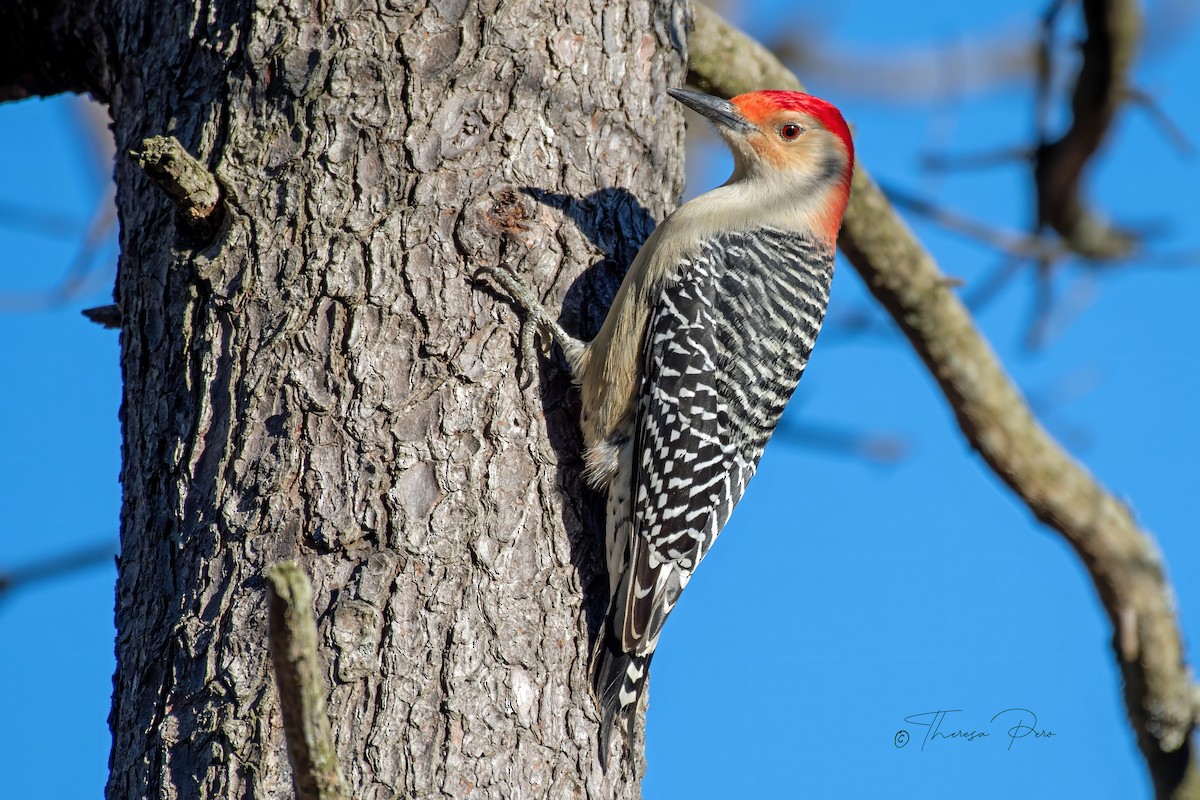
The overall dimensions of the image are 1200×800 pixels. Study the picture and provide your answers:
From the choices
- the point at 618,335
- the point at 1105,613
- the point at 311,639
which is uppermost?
the point at 618,335

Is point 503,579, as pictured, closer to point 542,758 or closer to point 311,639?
point 542,758

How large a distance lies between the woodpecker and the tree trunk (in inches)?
4.1

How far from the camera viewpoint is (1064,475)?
478cm

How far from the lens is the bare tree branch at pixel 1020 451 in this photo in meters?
4.32

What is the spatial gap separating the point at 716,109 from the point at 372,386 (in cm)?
199

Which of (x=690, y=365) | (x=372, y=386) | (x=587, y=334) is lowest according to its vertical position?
(x=372, y=386)

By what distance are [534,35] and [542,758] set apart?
2288mm

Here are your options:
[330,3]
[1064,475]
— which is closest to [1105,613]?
[1064,475]

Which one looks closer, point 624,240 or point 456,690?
point 456,690

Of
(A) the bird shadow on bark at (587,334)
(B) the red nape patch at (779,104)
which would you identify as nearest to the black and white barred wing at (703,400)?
(A) the bird shadow on bark at (587,334)

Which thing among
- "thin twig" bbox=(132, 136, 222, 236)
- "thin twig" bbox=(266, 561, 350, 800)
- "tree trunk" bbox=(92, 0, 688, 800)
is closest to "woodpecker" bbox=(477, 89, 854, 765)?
"tree trunk" bbox=(92, 0, 688, 800)

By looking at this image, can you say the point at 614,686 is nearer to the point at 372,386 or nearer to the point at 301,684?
the point at 372,386

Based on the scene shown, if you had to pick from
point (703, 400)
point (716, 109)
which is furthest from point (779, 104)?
point (703, 400)

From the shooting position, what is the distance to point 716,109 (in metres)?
4.49
